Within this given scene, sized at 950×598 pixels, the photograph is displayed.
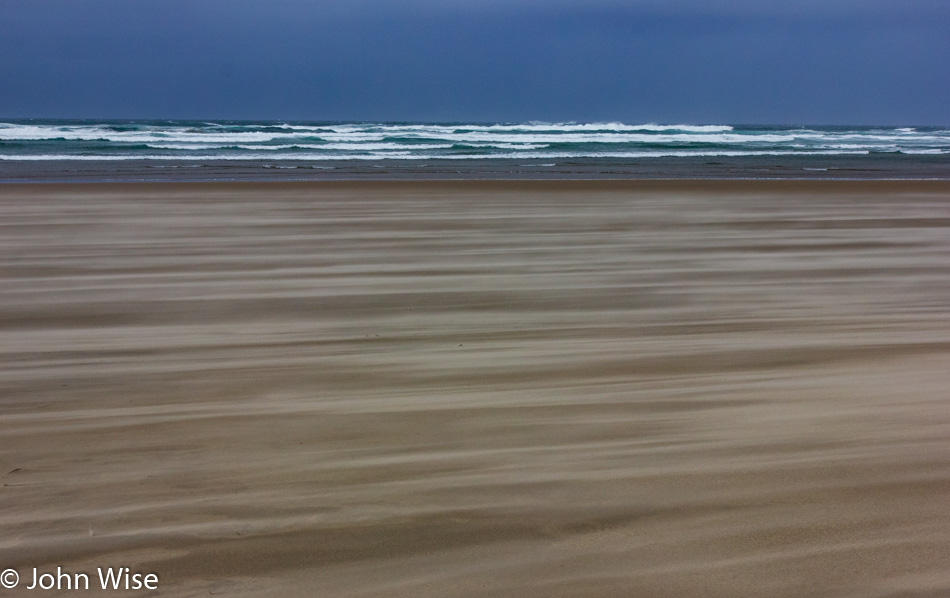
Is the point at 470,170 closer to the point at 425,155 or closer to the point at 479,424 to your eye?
the point at 425,155

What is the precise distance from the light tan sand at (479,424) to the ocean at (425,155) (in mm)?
10122

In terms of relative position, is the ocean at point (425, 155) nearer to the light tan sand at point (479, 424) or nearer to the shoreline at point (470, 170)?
the shoreline at point (470, 170)

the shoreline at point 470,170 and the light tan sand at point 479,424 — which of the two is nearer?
the light tan sand at point 479,424

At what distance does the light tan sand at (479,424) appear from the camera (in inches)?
61.9

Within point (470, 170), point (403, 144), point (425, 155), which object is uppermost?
point (403, 144)

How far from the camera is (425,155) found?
71.7 feet

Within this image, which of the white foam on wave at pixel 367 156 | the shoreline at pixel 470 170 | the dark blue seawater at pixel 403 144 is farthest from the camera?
the dark blue seawater at pixel 403 144

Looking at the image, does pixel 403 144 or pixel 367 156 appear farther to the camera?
pixel 403 144

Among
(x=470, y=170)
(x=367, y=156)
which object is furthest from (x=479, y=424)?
(x=367, y=156)

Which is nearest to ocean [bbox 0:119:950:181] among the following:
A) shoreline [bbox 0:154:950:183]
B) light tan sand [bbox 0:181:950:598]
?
shoreline [bbox 0:154:950:183]

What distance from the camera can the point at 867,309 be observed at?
12.8 ft

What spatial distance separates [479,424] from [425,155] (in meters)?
20.1

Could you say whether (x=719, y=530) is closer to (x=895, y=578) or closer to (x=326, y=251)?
(x=895, y=578)

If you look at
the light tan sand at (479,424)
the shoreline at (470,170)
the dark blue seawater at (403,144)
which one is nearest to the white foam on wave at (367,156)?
the dark blue seawater at (403,144)
